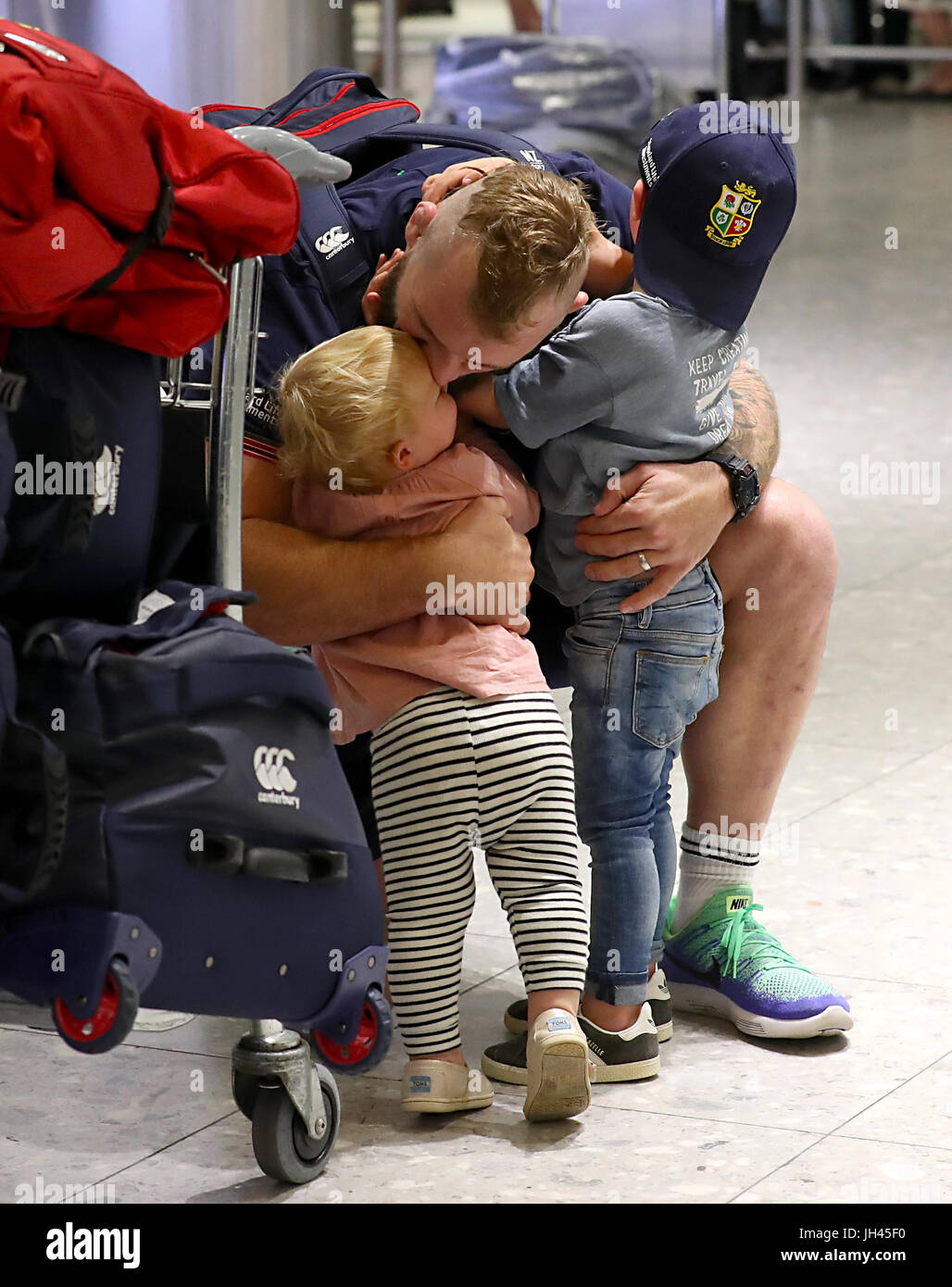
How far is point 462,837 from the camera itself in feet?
6.18

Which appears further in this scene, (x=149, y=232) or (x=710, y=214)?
(x=710, y=214)

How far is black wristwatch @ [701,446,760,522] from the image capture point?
2059mm

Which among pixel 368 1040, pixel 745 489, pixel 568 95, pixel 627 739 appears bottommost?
pixel 368 1040

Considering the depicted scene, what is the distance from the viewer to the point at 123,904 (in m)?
1.44

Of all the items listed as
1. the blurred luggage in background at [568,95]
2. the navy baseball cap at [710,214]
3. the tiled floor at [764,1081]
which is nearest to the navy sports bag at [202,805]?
the tiled floor at [764,1081]

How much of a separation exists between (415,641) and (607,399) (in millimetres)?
306

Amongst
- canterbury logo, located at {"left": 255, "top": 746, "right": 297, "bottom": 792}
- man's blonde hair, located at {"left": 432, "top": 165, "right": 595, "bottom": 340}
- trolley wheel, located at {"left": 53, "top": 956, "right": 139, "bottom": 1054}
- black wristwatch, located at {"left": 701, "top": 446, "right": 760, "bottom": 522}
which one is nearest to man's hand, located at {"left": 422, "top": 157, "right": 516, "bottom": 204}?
man's blonde hair, located at {"left": 432, "top": 165, "right": 595, "bottom": 340}

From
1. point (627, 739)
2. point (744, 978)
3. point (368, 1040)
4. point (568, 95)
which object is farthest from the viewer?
point (568, 95)

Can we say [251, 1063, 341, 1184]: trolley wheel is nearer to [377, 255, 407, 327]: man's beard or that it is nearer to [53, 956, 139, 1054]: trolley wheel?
[53, 956, 139, 1054]: trolley wheel

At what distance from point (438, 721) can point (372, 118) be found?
774 millimetres

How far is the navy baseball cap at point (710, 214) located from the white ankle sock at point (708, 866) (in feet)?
1.95

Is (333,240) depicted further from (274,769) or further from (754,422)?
(274,769)

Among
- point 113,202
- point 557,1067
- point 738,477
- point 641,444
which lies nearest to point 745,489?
point 738,477

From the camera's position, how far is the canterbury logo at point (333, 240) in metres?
2.06
